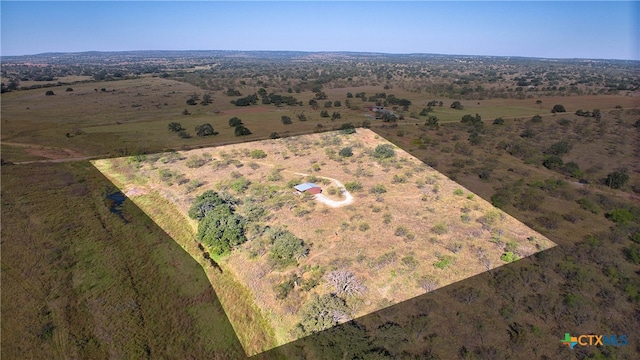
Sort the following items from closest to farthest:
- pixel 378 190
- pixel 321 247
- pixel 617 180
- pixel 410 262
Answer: pixel 410 262
pixel 321 247
pixel 378 190
pixel 617 180

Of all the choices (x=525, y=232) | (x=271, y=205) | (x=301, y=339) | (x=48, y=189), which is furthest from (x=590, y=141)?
(x=48, y=189)

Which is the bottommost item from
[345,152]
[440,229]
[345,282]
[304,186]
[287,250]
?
[345,282]

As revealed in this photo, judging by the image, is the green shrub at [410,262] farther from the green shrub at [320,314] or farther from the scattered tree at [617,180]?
the scattered tree at [617,180]

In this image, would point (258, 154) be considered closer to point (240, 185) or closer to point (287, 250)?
point (240, 185)

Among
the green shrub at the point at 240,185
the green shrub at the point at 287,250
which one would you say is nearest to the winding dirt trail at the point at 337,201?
the green shrub at the point at 287,250

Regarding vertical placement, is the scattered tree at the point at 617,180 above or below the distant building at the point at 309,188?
above

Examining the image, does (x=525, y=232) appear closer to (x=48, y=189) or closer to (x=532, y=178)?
(x=532, y=178)

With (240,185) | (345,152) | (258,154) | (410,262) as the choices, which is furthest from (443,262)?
(258,154)
